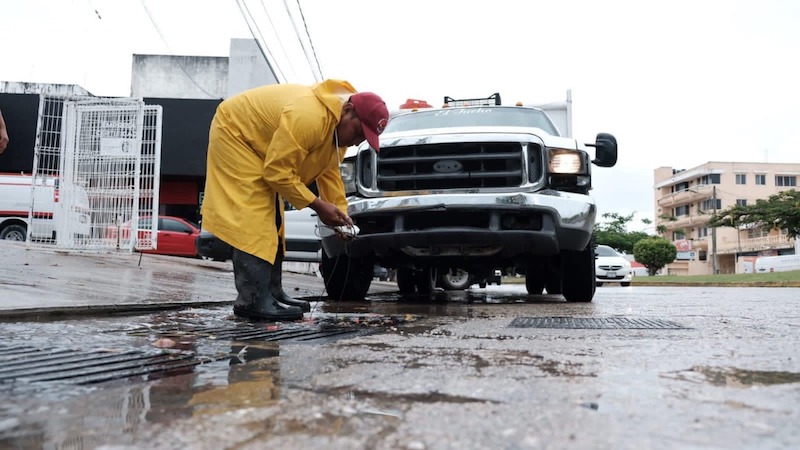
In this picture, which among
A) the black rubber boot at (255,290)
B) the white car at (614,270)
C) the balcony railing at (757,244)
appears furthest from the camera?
the balcony railing at (757,244)

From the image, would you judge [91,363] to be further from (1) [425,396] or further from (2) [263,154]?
(2) [263,154]

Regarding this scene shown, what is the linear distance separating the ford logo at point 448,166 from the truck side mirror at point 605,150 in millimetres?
1310

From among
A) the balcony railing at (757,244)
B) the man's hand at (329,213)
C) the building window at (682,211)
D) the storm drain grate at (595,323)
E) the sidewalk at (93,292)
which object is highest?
the building window at (682,211)

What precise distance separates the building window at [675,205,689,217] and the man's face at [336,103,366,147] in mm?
73889

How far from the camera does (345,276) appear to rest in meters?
5.88

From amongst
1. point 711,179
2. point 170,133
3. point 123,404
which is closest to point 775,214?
point 711,179

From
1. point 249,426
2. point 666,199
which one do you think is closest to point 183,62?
point 249,426

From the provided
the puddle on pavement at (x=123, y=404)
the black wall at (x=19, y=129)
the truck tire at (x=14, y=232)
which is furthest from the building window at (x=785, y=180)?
the puddle on pavement at (x=123, y=404)

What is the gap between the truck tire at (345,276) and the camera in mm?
5812

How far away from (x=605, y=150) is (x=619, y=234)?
185ft

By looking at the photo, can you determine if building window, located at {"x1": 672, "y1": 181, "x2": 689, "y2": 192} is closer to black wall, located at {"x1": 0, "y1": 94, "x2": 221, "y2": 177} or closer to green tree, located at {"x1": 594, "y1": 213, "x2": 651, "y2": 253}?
green tree, located at {"x1": 594, "y1": 213, "x2": 651, "y2": 253}

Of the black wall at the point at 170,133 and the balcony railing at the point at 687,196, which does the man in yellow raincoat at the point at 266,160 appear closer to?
the black wall at the point at 170,133

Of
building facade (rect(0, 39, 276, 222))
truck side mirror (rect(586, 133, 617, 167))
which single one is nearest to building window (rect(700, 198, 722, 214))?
building facade (rect(0, 39, 276, 222))

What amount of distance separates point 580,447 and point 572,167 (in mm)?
4173
